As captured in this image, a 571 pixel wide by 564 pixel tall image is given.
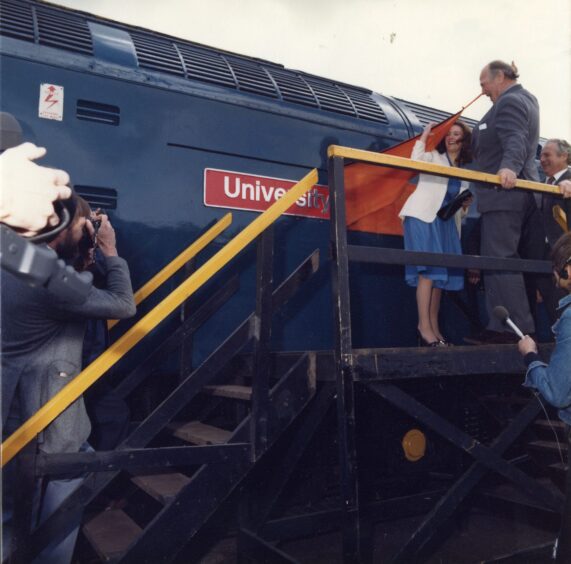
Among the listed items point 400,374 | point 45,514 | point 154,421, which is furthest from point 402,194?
point 45,514

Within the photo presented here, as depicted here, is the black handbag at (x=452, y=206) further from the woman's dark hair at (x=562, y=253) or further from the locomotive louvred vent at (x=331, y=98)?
the woman's dark hair at (x=562, y=253)

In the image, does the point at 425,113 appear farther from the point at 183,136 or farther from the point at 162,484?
the point at 162,484

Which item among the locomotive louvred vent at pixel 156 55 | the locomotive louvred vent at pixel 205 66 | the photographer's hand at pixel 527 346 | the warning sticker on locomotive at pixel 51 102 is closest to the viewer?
the photographer's hand at pixel 527 346

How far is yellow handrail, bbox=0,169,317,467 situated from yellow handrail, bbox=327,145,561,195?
0.26 metres

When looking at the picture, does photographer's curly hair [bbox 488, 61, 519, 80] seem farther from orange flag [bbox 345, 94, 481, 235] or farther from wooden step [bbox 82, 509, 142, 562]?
wooden step [bbox 82, 509, 142, 562]

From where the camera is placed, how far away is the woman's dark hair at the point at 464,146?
3.20 meters

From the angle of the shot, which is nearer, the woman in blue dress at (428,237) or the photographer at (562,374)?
the photographer at (562,374)

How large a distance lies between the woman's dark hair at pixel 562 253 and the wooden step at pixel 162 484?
162 cm

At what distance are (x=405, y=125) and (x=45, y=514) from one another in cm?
317

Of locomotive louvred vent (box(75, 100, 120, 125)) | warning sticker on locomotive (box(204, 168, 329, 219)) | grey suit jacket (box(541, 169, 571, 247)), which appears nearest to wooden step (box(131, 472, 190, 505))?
warning sticker on locomotive (box(204, 168, 329, 219))

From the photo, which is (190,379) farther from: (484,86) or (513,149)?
(484,86)

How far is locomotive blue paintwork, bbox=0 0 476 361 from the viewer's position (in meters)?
2.54

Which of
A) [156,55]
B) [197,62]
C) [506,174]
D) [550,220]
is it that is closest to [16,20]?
[156,55]

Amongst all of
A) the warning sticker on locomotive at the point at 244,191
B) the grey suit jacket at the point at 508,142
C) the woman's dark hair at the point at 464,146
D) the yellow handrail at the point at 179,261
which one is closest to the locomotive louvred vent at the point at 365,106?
the woman's dark hair at the point at 464,146
